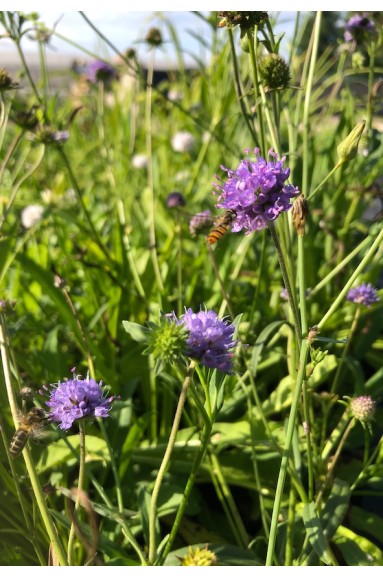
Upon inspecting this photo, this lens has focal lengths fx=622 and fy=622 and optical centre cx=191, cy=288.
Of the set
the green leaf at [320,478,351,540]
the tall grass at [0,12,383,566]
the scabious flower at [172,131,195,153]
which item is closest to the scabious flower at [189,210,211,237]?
the tall grass at [0,12,383,566]

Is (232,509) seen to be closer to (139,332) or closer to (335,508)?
(335,508)

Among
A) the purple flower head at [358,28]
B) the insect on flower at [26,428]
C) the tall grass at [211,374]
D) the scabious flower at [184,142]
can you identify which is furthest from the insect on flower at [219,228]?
the scabious flower at [184,142]

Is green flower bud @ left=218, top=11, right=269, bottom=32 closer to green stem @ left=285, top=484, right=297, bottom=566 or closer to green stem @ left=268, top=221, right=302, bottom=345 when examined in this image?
green stem @ left=268, top=221, right=302, bottom=345

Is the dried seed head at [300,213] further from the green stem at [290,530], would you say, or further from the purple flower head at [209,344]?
the green stem at [290,530]

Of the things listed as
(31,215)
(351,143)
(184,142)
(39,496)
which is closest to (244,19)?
(351,143)

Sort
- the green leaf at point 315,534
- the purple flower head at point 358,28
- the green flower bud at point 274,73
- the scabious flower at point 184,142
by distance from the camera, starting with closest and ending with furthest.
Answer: the green leaf at point 315,534 < the green flower bud at point 274,73 < the purple flower head at point 358,28 < the scabious flower at point 184,142

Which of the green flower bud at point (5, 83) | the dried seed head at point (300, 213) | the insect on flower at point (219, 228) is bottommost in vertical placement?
the insect on flower at point (219, 228)
